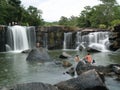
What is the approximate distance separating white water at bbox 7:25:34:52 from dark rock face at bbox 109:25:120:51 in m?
15.8

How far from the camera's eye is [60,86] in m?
18.9

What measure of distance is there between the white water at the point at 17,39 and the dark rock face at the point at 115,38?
1576 centimetres

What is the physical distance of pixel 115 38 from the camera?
54.4 metres

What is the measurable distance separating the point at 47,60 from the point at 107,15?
52003 millimetres

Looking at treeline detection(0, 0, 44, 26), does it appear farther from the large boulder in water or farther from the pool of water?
the pool of water

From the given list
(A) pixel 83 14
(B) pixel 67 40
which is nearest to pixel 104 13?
(A) pixel 83 14

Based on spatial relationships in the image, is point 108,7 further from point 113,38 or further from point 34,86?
point 34,86

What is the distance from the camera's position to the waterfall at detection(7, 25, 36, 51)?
56469 mm

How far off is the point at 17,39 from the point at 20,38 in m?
0.71

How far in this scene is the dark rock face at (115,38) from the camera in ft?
176

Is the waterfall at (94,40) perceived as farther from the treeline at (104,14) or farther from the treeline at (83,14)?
the treeline at (104,14)

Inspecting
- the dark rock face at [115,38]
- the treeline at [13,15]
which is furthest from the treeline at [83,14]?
the dark rock face at [115,38]

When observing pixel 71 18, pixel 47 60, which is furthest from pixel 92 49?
pixel 71 18

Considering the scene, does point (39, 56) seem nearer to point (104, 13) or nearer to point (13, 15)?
point (13, 15)
